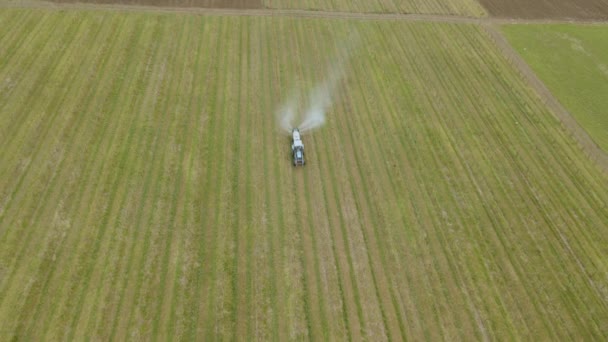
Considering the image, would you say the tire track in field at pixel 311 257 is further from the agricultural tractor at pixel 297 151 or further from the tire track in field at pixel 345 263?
the tire track in field at pixel 345 263

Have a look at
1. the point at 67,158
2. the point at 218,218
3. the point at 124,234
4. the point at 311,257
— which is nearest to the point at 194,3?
the point at 67,158

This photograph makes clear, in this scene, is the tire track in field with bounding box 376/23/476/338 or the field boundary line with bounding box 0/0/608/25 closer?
the tire track in field with bounding box 376/23/476/338

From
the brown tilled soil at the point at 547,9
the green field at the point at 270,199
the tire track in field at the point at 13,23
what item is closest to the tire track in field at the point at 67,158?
the green field at the point at 270,199

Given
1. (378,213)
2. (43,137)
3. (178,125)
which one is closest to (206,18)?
(178,125)

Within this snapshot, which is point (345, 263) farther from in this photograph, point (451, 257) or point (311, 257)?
point (451, 257)

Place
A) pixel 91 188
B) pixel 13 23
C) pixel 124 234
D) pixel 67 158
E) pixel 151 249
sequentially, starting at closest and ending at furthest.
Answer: pixel 151 249 → pixel 124 234 → pixel 91 188 → pixel 67 158 → pixel 13 23

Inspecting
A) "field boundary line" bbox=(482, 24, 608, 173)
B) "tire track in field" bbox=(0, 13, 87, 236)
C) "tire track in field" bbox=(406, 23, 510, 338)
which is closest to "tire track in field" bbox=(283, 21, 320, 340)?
"tire track in field" bbox=(406, 23, 510, 338)

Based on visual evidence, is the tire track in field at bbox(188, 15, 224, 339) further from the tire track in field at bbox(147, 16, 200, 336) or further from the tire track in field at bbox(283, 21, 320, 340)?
the tire track in field at bbox(283, 21, 320, 340)
